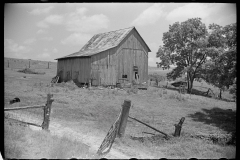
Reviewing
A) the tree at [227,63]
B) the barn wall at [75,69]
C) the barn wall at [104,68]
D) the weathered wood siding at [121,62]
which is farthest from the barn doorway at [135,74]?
the tree at [227,63]

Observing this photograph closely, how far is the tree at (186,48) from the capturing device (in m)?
25.9

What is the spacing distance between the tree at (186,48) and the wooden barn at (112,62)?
232 inches

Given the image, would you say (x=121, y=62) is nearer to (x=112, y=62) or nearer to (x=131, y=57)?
A: (x=112, y=62)

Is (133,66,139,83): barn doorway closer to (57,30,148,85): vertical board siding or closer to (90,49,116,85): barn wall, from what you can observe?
(57,30,148,85): vertical board siding

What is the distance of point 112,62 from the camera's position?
2180cm

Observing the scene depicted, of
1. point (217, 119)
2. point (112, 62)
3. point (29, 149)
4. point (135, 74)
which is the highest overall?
point (112, 62)

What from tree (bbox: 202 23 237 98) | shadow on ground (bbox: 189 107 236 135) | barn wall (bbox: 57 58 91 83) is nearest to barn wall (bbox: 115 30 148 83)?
barn wall (bbox: 57 58 91 83)

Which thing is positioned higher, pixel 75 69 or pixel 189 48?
pixel 189 48

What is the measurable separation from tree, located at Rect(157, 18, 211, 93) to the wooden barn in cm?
590

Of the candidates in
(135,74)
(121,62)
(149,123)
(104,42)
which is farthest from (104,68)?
(149,123)

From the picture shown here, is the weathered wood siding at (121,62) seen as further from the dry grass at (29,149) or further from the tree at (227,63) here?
the dry grass at (29,149)

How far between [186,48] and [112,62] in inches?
462

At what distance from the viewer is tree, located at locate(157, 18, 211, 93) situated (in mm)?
25906

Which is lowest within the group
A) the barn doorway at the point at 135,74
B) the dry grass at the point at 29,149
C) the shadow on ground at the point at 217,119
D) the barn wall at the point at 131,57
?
the shadow on ground at the point at 217,119
